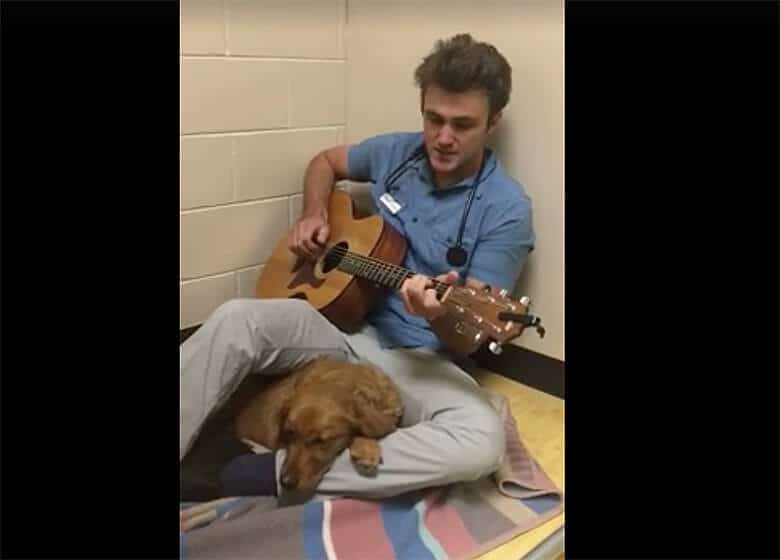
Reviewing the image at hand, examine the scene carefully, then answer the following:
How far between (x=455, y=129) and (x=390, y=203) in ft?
0.63

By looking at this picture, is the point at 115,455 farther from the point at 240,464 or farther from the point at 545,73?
the point at 545,73

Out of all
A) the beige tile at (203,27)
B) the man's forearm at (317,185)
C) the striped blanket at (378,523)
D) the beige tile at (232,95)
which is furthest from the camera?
the man's forearm at (317,185)

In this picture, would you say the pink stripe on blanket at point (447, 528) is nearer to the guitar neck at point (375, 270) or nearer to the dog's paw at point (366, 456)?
the dog's paw at point (366, 456)

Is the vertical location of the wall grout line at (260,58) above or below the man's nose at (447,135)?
above

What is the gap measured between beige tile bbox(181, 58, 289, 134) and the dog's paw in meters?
0.63

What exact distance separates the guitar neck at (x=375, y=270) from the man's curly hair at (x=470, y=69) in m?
0.30

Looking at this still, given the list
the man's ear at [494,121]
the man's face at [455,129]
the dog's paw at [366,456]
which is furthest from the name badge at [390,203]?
the dog's paw at [366,456]

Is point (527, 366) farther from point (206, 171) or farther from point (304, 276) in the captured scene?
point (206, 171)

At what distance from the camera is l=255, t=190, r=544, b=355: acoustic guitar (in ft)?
3.22

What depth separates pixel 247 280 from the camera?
1339 mm

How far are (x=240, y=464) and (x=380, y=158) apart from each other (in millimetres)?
633

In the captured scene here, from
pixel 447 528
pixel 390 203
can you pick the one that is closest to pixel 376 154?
pixel 390 203

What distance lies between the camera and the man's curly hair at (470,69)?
1.13 meters

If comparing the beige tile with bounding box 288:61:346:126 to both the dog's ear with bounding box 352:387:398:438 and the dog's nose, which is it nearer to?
the dog's ear with bounding box 352:387:398:438
